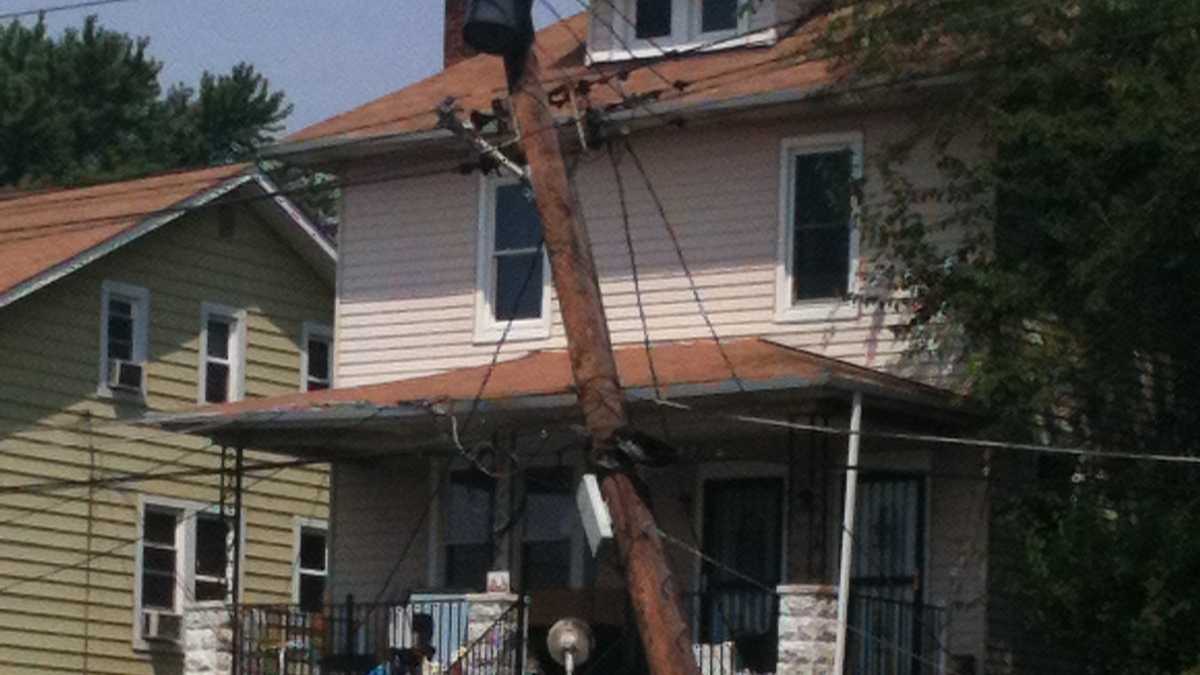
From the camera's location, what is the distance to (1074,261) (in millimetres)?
27062

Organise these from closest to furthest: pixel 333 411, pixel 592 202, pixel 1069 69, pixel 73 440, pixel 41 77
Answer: pixel 1069 69, pixel 333 411, pixel 592 202, pixel 73 440, pixel 41 77

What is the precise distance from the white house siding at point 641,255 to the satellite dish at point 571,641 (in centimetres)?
367

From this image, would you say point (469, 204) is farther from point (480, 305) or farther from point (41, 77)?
point (41, 77)

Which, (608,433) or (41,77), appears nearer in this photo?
(608,433)

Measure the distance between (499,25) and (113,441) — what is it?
17811mm

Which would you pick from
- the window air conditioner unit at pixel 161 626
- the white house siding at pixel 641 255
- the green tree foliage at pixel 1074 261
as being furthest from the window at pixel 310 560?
the green tree foliage at pixel 1074 261

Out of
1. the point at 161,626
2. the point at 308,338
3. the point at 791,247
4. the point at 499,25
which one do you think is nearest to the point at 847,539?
the point at 791,247

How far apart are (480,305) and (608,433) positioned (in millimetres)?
10968

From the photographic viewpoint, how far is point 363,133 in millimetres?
32938

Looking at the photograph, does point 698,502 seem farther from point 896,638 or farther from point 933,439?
point 933,439

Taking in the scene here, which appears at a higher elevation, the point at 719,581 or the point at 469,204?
the point at 469,204

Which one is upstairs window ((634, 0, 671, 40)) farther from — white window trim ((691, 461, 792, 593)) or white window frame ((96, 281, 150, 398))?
white window frame ((96, 281, 150, 398))

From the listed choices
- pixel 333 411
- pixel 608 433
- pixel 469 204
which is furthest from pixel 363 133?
pixel 608 433

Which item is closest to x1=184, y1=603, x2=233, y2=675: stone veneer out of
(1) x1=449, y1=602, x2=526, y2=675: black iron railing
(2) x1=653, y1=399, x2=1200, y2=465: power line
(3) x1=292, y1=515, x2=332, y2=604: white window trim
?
(1) x1=449, y1=602, x2=526, y2=675: black iron railing
